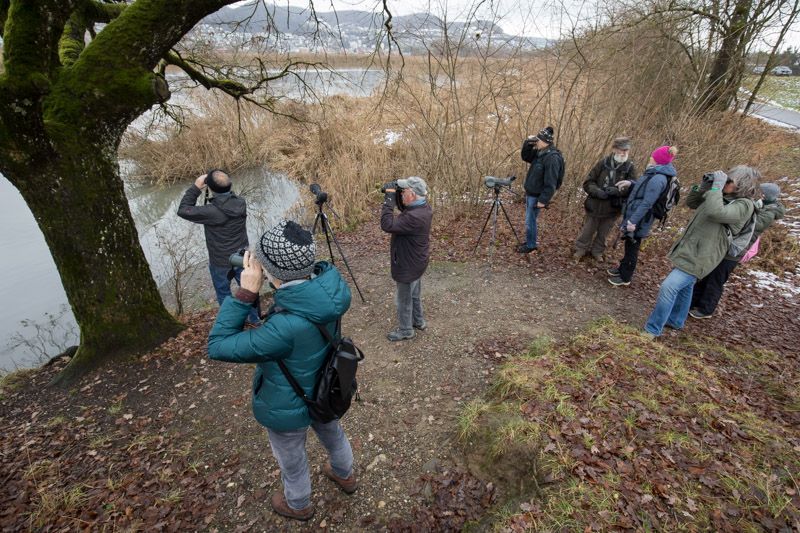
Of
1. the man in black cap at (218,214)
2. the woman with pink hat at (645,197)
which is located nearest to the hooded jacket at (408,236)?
the man in black cap at (218,214)

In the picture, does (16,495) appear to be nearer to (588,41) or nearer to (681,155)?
(588,41)

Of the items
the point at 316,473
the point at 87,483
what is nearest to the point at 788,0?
the point at 316,473

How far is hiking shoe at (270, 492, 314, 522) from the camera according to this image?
2559 mm

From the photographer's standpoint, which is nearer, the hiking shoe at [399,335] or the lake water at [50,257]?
the hiking shoe at [399,335]

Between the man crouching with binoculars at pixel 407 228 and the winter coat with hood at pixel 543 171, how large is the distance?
2490 mm

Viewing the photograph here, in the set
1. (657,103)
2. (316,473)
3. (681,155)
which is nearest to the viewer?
(316,473)

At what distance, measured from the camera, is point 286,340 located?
6.16 feet

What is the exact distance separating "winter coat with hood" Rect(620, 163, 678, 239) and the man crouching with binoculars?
2681 mm

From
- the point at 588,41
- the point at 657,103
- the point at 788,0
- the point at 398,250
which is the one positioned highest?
the point at 788,0

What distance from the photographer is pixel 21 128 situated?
3.03 meters

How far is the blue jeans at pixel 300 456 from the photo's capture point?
225 centimetres

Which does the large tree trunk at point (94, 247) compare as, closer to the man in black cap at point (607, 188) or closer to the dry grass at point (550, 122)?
the dry grass at point (550, 122)

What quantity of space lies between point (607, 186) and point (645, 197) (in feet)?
1.83

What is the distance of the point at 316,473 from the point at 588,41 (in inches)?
288
